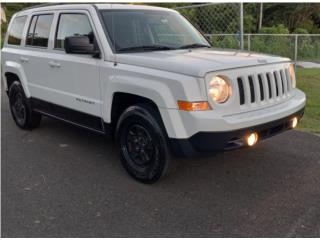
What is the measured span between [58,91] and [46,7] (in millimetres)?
1352

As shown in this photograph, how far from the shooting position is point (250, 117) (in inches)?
148

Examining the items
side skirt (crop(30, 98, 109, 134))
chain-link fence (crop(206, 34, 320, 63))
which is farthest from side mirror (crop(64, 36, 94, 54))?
chain-link fence (crop(206, 34, 320, 63))

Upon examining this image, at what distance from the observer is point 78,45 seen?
439 cm

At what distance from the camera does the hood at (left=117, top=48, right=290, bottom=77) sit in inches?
144

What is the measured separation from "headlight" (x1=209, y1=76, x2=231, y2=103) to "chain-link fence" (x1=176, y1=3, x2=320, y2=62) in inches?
197

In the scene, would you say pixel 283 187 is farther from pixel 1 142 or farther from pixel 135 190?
pixel 1 142

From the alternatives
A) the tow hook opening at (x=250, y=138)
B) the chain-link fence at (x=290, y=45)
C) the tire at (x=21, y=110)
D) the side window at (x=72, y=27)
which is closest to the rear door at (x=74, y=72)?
the side window at (x=72, y=27)

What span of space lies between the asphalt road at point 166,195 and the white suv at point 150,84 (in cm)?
41

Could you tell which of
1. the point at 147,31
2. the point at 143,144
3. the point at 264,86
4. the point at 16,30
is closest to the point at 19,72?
the point at 16,30

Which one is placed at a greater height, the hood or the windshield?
the windshield

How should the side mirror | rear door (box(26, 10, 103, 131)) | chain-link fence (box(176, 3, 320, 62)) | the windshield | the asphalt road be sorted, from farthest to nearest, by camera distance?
chain-link fence (box(176, 3, 320, 62))
rear door (box(26, 10, 103, 131))
the windshield
the side mirror
the asphalt road

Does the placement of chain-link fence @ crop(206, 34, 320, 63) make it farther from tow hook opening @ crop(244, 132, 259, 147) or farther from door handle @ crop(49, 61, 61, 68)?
tow hook opening @ crop(244, 132, 259, 147)

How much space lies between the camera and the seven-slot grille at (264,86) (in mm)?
3805

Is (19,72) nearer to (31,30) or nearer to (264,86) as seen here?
(31,30)
